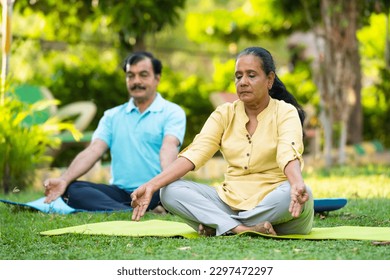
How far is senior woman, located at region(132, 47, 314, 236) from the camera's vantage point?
4.42m

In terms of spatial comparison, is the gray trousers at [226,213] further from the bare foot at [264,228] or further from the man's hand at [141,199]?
the man's hand at [141,199]

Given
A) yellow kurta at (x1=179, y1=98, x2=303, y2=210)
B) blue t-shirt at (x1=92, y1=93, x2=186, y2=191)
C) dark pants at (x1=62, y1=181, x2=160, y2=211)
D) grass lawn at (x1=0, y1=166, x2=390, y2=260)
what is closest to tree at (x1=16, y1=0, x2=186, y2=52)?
blue t-shirt at (x1=92, y1=93, x2=186, y2=191)

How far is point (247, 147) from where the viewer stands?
181 inches

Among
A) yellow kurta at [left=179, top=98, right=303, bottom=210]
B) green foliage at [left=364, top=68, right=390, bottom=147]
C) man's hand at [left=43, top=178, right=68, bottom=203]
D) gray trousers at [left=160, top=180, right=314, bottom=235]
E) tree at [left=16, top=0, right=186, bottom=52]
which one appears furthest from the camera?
green foliage at [left=364, top=68, right=390, bottom=147]

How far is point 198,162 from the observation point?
4.65 metres

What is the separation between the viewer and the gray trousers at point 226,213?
439cm

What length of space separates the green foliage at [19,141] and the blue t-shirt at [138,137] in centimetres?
126

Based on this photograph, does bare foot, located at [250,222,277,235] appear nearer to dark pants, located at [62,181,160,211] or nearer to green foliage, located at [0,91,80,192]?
dark pants, located at [62,181,160,211]

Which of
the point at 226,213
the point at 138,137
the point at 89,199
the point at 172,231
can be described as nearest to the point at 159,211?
the point at 89,199

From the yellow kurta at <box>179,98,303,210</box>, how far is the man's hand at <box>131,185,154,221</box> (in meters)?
0.35

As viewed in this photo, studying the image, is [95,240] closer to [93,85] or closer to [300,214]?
[300,214]

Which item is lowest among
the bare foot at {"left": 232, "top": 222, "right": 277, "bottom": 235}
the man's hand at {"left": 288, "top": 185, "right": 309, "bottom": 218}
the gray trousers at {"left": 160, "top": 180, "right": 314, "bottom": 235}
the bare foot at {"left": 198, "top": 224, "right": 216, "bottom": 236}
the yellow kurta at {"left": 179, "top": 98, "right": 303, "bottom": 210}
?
the bare foot at {"left": 198, "top": 224, "right": 216, "bottom": 236}
